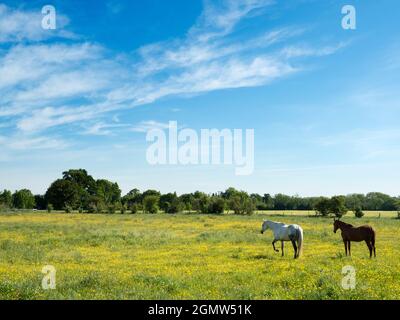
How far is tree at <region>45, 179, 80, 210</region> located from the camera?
5039 inches

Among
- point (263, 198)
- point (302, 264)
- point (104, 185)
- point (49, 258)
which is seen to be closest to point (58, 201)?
point (104, 185)

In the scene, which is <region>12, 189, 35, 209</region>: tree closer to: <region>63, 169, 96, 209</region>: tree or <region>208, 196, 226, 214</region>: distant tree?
<region>63, 169, 96, 209</region>: tree

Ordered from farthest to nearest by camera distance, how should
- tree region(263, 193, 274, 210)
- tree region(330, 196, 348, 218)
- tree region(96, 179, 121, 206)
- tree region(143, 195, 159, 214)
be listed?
tree region(263, 193, 274, 210) → tree region(96, 179, 121, 206) → tree region(143, 195, 159, 214) → tree region(330, 196, 348, 218)

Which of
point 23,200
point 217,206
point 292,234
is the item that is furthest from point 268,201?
point 292,234

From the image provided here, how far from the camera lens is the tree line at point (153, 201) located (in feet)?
352

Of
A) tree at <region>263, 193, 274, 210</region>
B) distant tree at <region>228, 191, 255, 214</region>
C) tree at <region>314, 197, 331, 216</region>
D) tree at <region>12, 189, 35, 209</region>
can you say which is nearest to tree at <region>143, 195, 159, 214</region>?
distant tree at <region>228, 191, 255, 214</region>

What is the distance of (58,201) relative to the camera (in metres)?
129

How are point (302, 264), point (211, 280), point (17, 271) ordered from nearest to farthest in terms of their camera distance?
1. point (211, 280)
2. point (17, 271)
3. point (302, 264)

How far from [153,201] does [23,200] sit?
79673mm

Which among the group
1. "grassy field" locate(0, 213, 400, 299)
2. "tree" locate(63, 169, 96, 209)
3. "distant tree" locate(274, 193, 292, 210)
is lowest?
"distant tree" locate(274, 193, 292, 210)

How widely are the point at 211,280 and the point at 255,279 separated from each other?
177cm

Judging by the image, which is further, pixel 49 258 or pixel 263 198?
pixel 263 198

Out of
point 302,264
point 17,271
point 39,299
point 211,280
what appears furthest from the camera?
point 302,264
